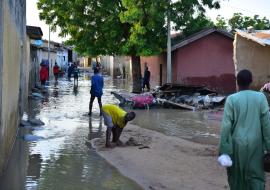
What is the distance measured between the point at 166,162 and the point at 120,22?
17.9m

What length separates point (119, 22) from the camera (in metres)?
26.2

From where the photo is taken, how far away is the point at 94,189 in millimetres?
7184

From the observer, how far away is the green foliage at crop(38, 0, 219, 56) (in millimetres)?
24141

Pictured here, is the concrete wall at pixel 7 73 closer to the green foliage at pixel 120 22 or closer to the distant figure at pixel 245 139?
the distant figure at pixel 245 139

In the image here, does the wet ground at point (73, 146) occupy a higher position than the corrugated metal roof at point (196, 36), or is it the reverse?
the corrugated metal roof at point (196, 36)

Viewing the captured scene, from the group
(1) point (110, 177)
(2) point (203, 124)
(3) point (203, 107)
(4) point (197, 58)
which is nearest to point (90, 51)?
(4) point (197, 58)

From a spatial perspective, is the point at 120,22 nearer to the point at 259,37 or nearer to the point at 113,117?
the point at 259,37

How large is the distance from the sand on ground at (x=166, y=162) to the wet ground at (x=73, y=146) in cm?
31

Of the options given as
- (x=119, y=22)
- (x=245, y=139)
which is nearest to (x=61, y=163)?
(x=245, y=139)

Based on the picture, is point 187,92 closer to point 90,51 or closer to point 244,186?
point 90,51

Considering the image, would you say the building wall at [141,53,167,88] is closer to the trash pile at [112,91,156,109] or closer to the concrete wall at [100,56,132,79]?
the trash pile at [112,91,156,109]

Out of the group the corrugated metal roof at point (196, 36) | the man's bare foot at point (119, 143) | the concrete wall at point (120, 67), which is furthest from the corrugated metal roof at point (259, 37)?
the concrete wall at point (120, 67)

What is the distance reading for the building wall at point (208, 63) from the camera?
28.4 meters

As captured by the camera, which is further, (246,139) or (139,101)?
(139,101)
